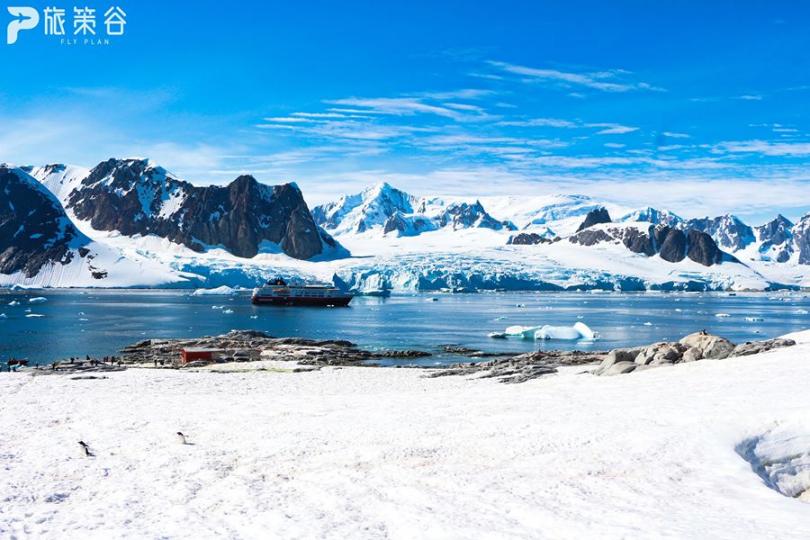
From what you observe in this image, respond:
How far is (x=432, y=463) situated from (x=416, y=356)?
4285cm

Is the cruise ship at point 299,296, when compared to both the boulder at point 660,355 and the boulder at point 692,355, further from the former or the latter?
the boulder at point 692,355

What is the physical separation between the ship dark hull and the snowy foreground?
143 metres

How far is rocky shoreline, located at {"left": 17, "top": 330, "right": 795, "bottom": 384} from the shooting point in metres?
31.8

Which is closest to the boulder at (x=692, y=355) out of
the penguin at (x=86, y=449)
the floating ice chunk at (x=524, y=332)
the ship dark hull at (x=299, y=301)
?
the penguin at (x=86, y=449)

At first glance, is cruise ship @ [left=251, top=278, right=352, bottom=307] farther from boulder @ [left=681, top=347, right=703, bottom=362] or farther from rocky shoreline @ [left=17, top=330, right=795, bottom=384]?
boulder @ [left=681, top=347, right=703, bottom=362]

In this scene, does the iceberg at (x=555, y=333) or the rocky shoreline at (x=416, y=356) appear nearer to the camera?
the rocky shoreline at (x=416, y=356)

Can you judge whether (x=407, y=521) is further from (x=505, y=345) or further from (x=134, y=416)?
(x=505, y=345)

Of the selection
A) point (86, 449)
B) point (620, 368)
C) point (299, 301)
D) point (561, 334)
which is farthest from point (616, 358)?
point (299, 301)

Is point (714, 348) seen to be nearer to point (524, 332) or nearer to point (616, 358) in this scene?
point (616, 358)

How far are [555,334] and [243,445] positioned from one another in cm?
6138

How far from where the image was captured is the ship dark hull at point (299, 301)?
169250mm

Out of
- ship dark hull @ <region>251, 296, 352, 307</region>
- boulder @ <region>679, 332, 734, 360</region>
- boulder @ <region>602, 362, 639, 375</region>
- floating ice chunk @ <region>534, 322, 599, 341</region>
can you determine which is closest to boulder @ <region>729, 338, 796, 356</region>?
boulder @ <region>679, 332, 734, 360</region>

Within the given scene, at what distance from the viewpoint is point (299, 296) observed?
576 ft

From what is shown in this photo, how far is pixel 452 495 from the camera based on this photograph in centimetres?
1433
